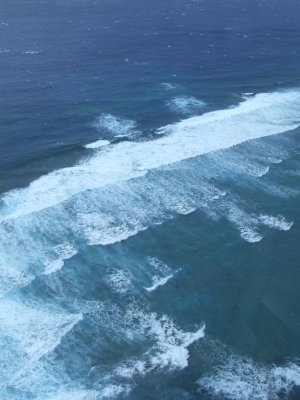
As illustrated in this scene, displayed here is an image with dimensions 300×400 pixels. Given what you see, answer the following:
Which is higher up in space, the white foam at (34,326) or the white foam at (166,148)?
the white foam at (166,148)

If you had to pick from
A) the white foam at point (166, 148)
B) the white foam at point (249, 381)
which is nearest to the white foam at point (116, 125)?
the white foam at point (166, 148)

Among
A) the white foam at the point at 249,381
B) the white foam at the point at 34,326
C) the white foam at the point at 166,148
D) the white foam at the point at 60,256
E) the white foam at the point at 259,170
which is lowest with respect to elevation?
the white foam at the point at 249,381

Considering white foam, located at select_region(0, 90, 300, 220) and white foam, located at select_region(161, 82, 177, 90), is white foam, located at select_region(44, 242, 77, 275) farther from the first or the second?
white foam, located at select_region(161, 82, 177, 90)

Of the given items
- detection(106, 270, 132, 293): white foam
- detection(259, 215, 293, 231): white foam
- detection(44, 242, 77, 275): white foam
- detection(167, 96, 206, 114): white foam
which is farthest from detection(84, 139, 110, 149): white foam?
detection(259, 215, 293, 231): white foam

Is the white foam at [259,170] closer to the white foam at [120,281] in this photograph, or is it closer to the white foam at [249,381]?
the white foam at [120,281]

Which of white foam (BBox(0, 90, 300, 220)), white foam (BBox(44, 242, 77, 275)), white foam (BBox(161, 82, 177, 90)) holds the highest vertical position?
white foam (BBox(161, 82, 177, 90))

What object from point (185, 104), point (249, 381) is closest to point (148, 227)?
point (249, 381)

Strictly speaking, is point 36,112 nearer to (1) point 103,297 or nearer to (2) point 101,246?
(2) point 101,246

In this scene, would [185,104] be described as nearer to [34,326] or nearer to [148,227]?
[148,227]
